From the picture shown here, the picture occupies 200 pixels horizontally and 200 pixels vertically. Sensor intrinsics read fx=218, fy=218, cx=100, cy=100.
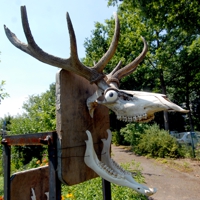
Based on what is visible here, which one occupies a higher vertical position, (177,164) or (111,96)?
(111,96)

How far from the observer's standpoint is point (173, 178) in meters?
6.68

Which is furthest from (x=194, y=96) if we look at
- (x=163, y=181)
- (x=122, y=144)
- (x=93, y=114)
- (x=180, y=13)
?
(x=93, y=114)

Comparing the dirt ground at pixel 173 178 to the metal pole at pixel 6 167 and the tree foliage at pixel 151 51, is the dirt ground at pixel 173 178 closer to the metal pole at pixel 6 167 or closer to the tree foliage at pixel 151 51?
the metal pole at pixel 6 167

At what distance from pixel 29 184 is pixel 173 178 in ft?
17.2

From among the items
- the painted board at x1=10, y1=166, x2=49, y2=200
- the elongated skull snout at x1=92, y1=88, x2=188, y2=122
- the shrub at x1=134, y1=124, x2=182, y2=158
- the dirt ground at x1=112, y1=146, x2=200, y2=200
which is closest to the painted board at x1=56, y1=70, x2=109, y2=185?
the elongated skull snout at x1=92, y1=88, x2=188, y2=122

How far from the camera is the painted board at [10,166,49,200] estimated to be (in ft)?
8.04

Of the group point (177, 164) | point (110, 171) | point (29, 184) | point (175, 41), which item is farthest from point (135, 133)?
point (110, 171)

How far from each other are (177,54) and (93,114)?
47.8 ft

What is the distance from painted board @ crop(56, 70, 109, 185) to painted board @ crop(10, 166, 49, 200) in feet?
3.62

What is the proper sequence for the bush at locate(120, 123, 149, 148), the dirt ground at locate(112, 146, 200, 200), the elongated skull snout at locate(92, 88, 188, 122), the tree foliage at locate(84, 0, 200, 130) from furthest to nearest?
the tree foliage at locate(84, 0, 200, 130) < the bush at locate(120, 123, 149, 148) < the dirt ground at locate(112, 146, 200, 200) < the elongated skull snout at locate(92, 88, 188, 122)

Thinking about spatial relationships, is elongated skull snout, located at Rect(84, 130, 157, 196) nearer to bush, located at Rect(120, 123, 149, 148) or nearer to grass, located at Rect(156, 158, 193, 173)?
grass, located at Rect(156, 158, 193, 173)

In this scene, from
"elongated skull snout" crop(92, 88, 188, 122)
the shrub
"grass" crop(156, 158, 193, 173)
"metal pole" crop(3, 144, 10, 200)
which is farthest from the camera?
the shrub

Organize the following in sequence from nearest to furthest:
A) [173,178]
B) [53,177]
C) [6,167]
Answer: [53,177]
[6,167]
[173,178]

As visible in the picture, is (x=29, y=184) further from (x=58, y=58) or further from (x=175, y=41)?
(x=175, y=41)
